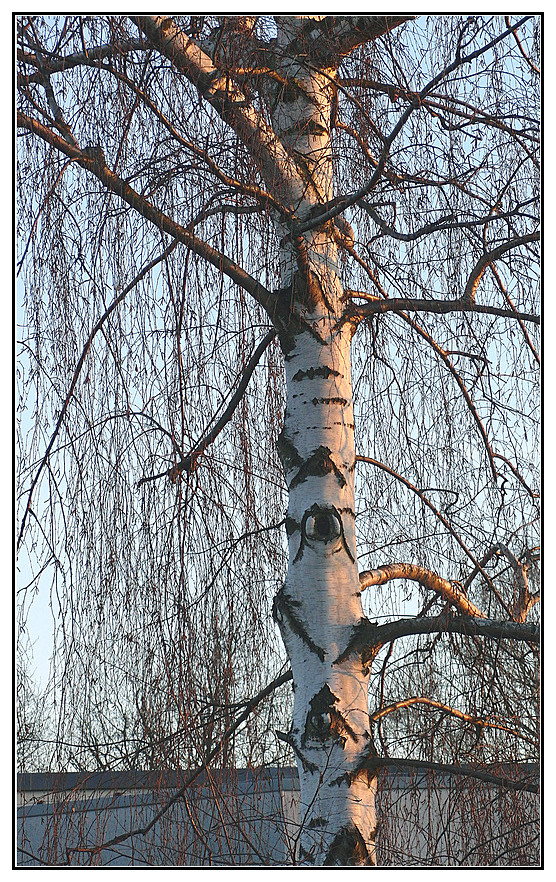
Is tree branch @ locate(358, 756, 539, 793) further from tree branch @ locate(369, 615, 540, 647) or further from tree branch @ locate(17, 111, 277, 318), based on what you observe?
tree branch @ locate(17, 111, 277, 318)

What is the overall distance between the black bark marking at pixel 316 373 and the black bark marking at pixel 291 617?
0.46 meters

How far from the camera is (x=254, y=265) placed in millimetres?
1727

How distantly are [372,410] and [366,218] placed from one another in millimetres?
439

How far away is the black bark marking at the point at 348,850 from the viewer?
1.58m

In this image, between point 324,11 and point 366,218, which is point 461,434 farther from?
point 324,11

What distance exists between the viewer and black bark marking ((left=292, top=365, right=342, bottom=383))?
189cm

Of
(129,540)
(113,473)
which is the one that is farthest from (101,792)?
(113,473)

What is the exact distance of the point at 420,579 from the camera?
1.85 m

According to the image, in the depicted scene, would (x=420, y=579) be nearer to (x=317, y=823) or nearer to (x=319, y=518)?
(x=319, y=518)

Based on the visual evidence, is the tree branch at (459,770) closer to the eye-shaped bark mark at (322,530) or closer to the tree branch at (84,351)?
the eye-shaped bark mark at (322,530)

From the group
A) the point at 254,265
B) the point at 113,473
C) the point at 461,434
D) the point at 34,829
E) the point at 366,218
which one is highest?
the point at 366,218

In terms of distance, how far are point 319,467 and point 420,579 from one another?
327 millimetres

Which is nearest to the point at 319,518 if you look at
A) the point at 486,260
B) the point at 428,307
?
the point at 428,307

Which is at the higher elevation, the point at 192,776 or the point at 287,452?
the point at 287,452
